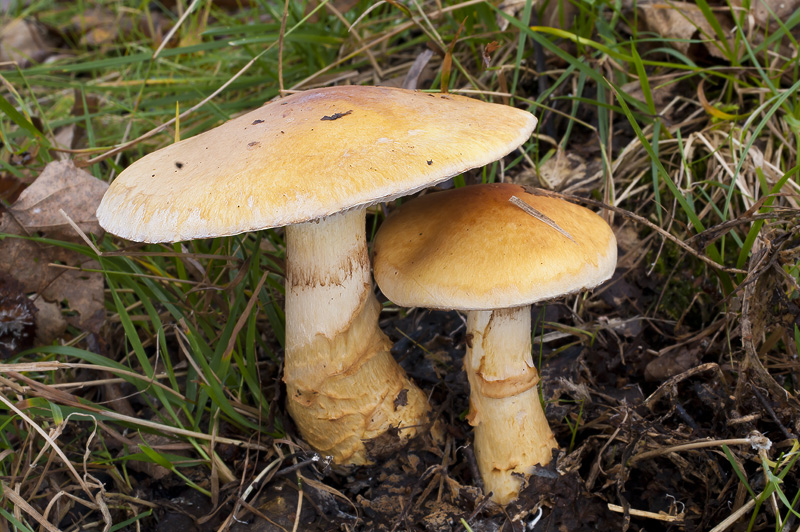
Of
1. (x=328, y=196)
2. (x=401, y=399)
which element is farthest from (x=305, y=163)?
(x=401, y=399)

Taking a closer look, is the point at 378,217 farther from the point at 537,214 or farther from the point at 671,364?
the point at 671,364

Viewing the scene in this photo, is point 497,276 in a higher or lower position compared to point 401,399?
higher

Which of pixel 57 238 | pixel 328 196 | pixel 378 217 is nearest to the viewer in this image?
pixel 328 196

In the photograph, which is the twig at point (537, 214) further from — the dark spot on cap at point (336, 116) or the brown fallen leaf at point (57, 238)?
the brown fallen leaf at point (57, 238)

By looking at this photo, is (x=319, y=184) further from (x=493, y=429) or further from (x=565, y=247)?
(x=493, y=429)

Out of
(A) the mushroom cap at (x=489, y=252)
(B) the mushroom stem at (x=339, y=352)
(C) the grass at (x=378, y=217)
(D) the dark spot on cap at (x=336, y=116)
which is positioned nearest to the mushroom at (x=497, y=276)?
(A) the mushroom cap at (x=489, y=252)

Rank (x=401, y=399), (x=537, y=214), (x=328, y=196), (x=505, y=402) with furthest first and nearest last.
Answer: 1. (x=401, y=399)
2. (x=505, y=402)
3. (x=537, y=214)
4. (x=328, y=196)
